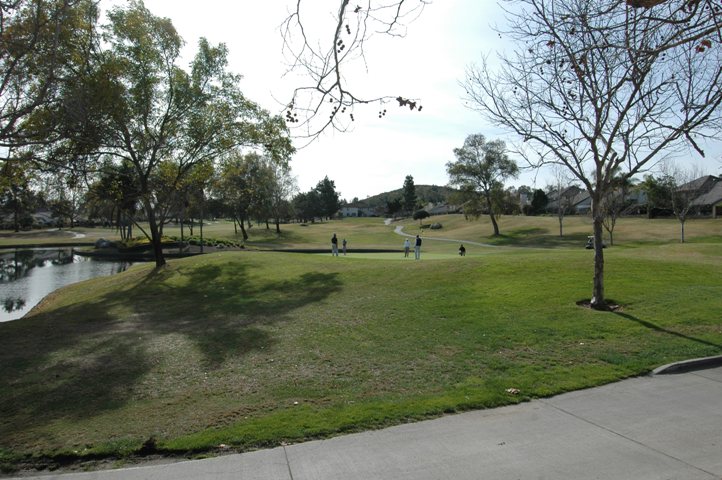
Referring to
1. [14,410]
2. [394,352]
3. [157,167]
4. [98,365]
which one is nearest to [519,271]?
[394,352]

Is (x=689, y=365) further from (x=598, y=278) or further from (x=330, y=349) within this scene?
(x=330, y=349)

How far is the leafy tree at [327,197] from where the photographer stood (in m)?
122

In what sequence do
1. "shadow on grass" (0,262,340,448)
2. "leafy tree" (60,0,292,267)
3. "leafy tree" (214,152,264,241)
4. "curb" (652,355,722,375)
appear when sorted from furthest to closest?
1. "leafy tree" (214,152,264,241)
2. "leafy tree" (60,0,292,267)
3. "curb" (652,355,722,375)
4. "shadow on grass" (0,262,340,448)

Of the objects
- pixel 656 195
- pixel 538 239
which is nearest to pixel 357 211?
pixel 656 195

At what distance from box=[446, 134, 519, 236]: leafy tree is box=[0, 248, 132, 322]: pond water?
1602 inches

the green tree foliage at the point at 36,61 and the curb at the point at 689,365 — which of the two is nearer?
the curb at the point at 689,365

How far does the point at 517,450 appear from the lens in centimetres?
499

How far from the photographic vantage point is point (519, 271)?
16438 millimetres

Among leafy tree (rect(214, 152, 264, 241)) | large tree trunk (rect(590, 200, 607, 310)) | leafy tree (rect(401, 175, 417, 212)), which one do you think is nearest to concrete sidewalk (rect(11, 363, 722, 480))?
large tree trunk (rect(590, 200, 607, 310))

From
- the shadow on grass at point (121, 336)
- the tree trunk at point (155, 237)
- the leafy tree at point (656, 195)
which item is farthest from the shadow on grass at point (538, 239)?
the shadow on grass at point (121, 336)

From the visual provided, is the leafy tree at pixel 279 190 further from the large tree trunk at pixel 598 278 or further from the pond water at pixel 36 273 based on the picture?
the large tree trunk at pixel 598 278

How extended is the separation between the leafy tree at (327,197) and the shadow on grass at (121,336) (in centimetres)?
10094

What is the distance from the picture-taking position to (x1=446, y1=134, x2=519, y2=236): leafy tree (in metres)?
63.2

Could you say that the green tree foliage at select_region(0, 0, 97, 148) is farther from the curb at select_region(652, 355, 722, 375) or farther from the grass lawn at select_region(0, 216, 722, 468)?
the curb at select_region(652, 355, 722, 375)
